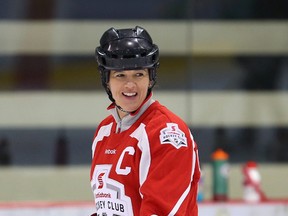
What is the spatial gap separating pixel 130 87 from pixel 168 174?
24cm

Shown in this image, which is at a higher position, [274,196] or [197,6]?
[197,6]

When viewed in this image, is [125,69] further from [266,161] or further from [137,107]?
[266,161]

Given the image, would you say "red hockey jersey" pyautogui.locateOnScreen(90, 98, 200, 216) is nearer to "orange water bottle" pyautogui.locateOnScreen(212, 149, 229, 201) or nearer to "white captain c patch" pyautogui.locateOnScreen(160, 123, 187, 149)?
"white captain c patch" pyautogui.locateOnScreen(160, 123, 187, 149)

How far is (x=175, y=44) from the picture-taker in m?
5.50

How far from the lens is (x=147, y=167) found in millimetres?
2268

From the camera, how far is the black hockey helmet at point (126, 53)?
233 cm

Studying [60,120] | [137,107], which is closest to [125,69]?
[137,107]

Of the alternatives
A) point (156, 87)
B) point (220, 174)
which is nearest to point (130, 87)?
point (156, 87)

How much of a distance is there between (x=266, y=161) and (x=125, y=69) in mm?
3406

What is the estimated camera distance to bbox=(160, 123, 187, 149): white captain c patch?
7.34 feet

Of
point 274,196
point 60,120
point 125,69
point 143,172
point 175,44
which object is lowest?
point 274,196

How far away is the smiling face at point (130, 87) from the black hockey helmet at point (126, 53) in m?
0.02

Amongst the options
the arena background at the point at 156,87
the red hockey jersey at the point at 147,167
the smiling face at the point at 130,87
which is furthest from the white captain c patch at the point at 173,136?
the arena background at the point at 156,87

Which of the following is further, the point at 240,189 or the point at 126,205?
the point at 240,189
